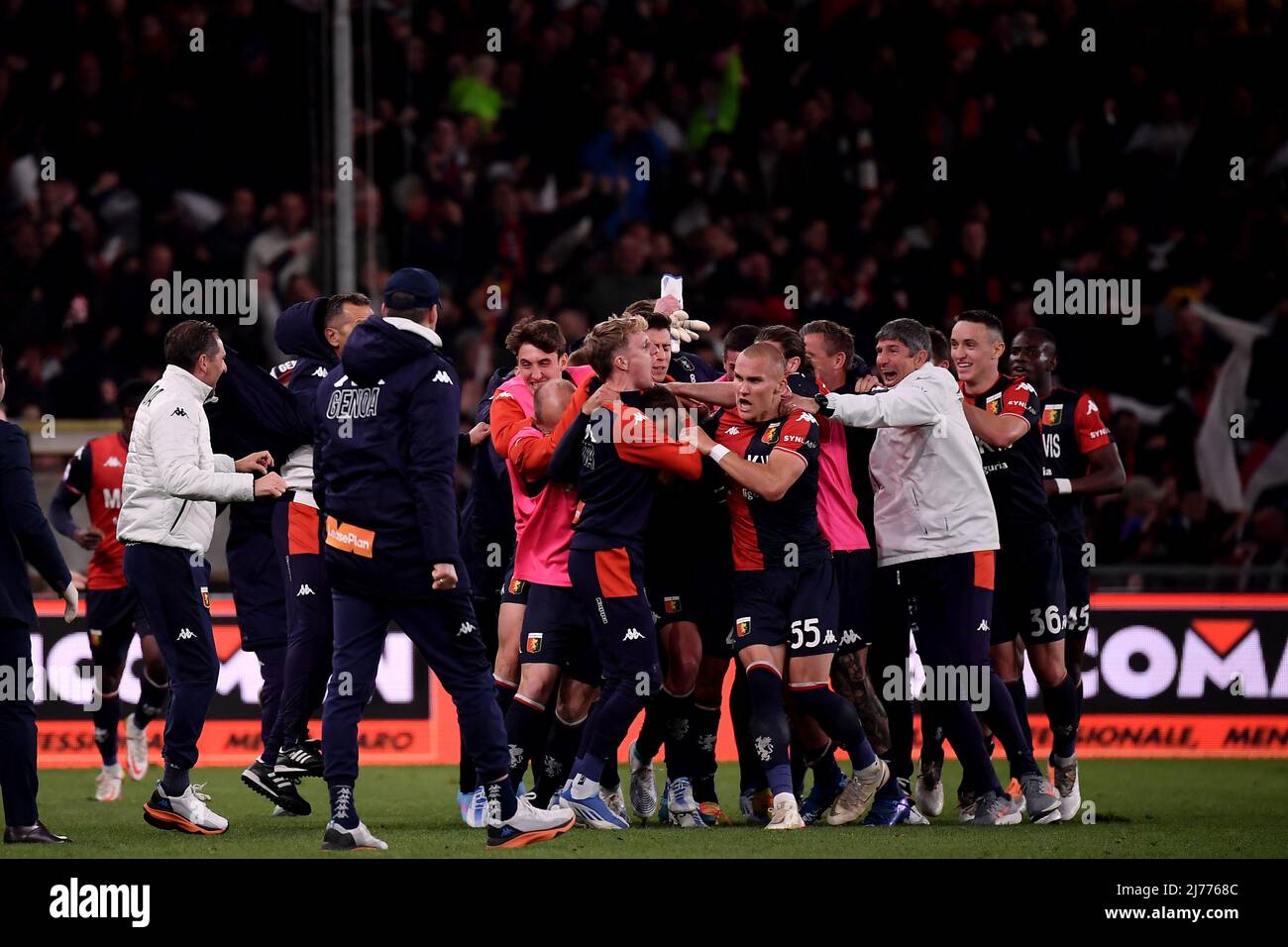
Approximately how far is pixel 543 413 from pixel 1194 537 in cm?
783

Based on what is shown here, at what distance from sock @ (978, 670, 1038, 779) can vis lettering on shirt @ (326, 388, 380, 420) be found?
352cm

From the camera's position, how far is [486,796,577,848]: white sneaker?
25.8 feet

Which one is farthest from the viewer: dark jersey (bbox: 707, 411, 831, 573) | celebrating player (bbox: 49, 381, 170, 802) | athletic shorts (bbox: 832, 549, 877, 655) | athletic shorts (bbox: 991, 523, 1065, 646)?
celebrating player (bbox: 49, 381, 170, 802)

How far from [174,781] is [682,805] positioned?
8.49 ft

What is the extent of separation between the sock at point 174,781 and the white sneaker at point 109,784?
2464mm

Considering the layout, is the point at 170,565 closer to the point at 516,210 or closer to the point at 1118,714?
the point at 1118,714

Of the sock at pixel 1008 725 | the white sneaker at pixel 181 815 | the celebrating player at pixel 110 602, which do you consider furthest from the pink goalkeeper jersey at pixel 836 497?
the celebrating player at pixel 110 602

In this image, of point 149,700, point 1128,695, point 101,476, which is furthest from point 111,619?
point 1128,695

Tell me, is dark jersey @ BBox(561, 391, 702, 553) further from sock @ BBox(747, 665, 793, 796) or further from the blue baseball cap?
the blue baseball cap

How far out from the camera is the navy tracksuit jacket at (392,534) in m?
7.59

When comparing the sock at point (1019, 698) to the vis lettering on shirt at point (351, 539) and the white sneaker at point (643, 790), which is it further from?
the vis lettering on shirt at point (351, 539)

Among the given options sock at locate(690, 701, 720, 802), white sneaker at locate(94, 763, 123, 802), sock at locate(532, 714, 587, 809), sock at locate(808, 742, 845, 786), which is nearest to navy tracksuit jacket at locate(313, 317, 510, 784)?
sock at locate(532, 714, 587, 809)

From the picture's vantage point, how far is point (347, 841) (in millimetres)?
7719

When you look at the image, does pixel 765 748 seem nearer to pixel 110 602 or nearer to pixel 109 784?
pixel 109 784
